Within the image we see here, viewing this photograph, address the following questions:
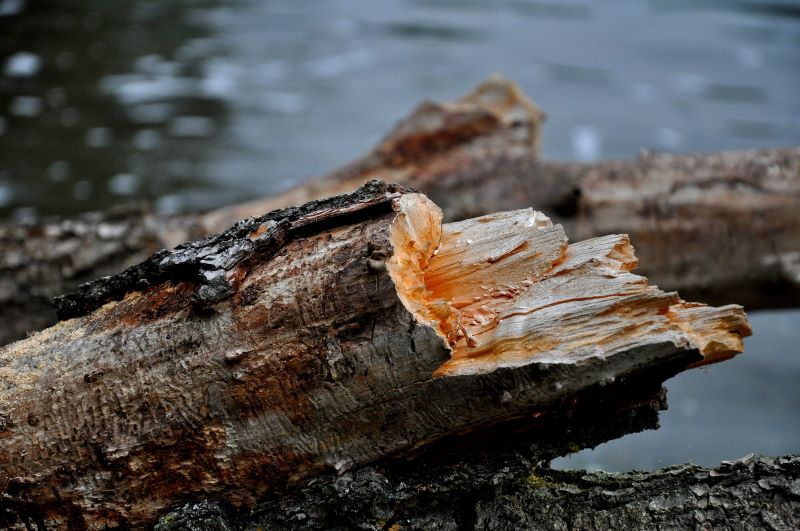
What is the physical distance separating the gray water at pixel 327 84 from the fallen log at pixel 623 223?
753 millimetres

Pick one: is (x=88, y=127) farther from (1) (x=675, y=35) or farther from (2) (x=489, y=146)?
(1) (x=675, y=35)

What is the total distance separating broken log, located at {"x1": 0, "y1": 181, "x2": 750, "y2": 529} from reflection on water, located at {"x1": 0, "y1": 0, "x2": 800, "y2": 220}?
8.63ft

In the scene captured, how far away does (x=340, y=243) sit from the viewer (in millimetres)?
965

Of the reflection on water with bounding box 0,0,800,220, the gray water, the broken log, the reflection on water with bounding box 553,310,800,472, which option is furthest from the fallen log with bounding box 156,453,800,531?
the reflection on water with bounding box 0,0,800,220

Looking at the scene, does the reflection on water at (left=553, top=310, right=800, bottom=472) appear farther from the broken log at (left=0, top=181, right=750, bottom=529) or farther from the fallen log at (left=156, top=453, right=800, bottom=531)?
the broken log at (left=0, top=181, right=750, bottom=529)

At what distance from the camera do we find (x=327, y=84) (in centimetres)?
454

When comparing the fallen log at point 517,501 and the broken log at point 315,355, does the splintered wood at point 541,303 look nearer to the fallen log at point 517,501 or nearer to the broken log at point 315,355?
the broken log at point 315,355

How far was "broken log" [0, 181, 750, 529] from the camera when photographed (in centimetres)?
92

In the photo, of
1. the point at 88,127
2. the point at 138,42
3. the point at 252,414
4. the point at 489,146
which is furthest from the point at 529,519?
the point at 138,42

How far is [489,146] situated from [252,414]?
1545mm

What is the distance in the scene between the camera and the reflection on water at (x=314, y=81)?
3.81 meters

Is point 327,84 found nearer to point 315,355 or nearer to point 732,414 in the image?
point 732,414

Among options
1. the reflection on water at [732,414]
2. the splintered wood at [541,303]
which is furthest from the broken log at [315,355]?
the reflection on water at [732,414]

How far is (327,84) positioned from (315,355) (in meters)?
3.79
